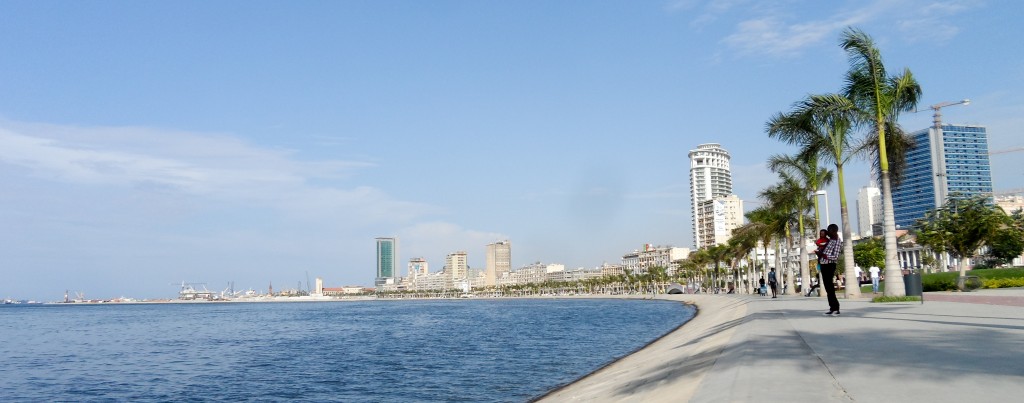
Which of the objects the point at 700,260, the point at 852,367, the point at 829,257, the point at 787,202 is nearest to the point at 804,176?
the point at 787,202

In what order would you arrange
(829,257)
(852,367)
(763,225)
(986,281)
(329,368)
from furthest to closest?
(763,225), (986,281), (329,368), (829,257), (852,367)

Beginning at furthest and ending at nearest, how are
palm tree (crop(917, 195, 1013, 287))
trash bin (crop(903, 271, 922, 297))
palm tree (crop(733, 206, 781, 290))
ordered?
1. palm tree (crop(733, 206, 781, 290))
2. palm tree (crop(917, 195, 1013, 287))
3. trash bin (crop(903, 271, 922, 297))

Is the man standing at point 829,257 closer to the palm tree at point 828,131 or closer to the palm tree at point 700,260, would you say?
the palm tree at point 828,131

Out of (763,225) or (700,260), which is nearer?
(763,225)

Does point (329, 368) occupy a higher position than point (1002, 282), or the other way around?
point (1002, 282)

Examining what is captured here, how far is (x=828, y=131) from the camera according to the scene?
29.5 metres

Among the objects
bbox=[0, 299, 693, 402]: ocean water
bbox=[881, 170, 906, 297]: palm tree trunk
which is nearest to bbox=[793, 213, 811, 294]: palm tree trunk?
bbox=[0, 299, 693, 402]: ocean water

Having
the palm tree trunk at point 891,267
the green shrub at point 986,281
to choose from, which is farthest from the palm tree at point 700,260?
the palm tree trunk at point 891,267

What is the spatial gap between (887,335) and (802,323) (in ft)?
12.8

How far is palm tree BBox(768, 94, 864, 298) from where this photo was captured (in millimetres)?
26922

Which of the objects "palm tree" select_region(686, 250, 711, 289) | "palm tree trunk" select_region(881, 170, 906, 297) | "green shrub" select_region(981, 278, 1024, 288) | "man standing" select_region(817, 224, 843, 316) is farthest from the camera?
"palm tree" select_region(686, 250, 711, 289)

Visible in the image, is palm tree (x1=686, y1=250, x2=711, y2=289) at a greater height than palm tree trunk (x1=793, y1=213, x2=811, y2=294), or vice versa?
palm tree (x1=686, y1=250, x2=711, y2=289)

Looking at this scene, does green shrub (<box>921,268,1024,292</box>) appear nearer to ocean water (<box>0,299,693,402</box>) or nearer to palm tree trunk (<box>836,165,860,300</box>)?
palm tree trunk (<box>836,165,860,300</box>)

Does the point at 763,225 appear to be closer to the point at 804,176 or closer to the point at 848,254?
the point at 804,176
